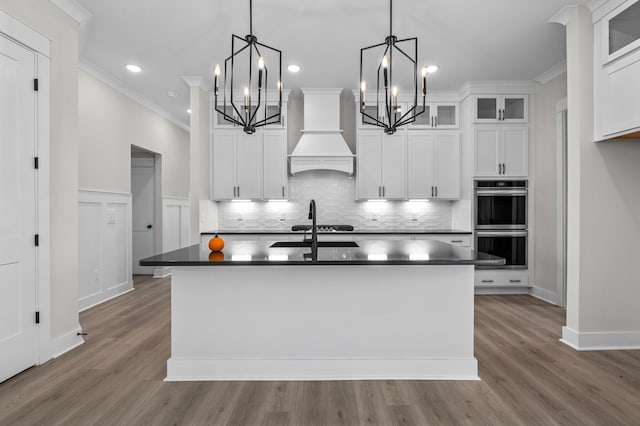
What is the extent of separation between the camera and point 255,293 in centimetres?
253

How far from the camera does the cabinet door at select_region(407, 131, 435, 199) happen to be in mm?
5164

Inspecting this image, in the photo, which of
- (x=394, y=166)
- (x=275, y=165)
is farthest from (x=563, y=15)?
(x=275, y=165)

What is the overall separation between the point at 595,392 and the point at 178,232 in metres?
6.44

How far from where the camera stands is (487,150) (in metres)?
4.91

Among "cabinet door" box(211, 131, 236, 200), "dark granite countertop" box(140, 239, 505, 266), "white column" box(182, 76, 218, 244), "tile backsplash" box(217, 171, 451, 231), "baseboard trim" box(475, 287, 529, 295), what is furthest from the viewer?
"tile backsplash" box(217, 171, 451, 231)

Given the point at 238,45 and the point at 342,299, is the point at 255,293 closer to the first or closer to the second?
the point at 342,299

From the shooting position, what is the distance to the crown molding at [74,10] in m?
2.94

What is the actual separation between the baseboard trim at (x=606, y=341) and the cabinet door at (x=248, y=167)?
4.11m

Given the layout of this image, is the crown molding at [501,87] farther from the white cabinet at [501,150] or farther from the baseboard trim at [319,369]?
the baseboard trim at [319,369]

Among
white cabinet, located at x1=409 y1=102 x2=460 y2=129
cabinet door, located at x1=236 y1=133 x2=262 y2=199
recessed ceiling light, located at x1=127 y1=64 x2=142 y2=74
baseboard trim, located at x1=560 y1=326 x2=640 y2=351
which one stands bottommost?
baseboard trim, located at x1=560 y1=326 x2=640 y2=351

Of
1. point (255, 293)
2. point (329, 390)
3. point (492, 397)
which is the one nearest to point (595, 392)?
point (492, 397)

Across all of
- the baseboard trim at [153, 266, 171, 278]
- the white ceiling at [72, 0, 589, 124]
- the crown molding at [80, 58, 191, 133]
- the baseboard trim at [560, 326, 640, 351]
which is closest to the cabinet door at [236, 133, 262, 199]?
the white ceiling at [72, 0, 589, 124]

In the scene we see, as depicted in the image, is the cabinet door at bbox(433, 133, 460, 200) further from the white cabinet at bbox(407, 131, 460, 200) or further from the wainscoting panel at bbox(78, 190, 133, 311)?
the wainscoting panel at bbox(78, 190, 133, 311)

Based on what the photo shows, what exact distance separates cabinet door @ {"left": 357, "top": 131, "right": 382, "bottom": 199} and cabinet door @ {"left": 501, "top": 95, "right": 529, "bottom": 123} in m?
1.83
